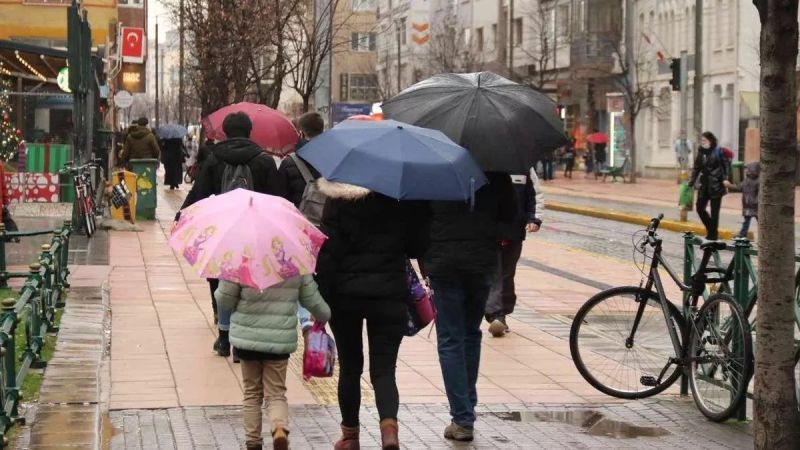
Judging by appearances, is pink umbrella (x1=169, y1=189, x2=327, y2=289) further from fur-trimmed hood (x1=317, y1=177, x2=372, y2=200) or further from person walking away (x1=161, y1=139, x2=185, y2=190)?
person walking away (x1=161, y1=139, x2=185, y2=190)

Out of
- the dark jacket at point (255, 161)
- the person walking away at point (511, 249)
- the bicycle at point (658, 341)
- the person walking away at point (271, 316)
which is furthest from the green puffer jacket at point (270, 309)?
the person walking away at point (511, 249)

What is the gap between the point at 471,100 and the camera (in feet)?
29.6

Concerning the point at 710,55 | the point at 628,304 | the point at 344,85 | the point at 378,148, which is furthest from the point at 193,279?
the point at 344,85

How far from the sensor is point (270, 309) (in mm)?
7309

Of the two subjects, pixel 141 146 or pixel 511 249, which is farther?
pixel 141 146

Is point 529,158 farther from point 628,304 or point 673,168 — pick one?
point 673,168

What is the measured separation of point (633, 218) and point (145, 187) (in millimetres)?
10288

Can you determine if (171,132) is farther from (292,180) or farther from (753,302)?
(753,302)

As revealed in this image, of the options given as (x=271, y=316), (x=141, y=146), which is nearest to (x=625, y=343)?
(x=271, y=316)

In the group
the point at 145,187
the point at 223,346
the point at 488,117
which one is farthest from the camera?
the point at 145,187

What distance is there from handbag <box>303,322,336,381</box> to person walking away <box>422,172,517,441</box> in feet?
3.46

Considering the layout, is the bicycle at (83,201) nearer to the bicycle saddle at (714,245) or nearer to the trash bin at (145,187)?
the trash bin at (145,187)

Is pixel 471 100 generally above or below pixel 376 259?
above

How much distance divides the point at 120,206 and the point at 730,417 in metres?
17.4
